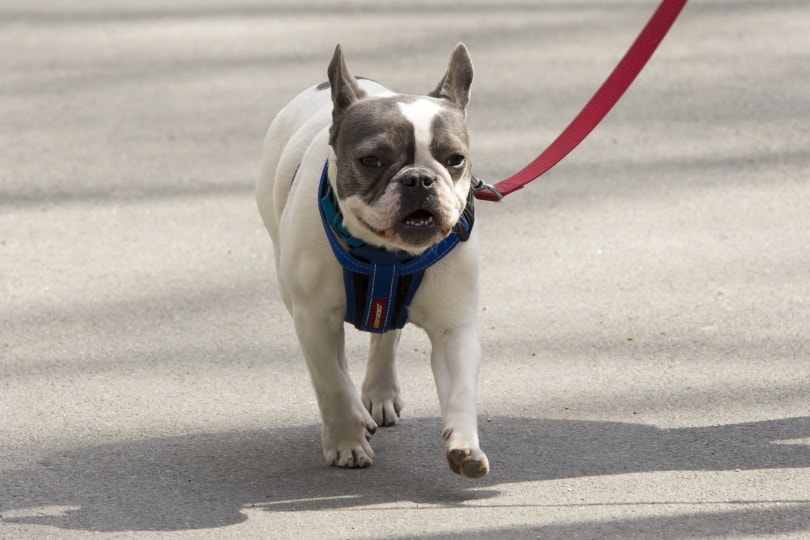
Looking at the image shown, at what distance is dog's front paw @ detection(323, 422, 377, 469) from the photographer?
4.93 metres

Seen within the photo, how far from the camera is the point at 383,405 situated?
211 inches

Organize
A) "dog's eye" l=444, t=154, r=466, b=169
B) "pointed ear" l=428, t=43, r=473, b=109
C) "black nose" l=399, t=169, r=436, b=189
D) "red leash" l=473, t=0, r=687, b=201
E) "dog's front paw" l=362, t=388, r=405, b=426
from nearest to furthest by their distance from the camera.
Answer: "black nose" l=399, t=169, r=436, b=189 → "dog's eye" l=444, t=154, r=466, b=169 → "pointed ear" l=428, t=43, r=473, b=109 → "dog's front paw" l=362, t=388, r=405, b=426 → "red leash" l=473, t=0, r=687, b=201

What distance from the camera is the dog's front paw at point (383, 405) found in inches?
211

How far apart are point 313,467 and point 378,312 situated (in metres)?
0.70

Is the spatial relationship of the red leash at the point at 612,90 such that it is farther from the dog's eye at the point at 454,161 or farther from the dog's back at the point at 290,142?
the dog's eye at the point at 454,161

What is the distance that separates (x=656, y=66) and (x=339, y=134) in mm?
6366

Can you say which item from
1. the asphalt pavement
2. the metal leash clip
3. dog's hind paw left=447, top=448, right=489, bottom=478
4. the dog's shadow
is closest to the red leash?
the metal leash clip

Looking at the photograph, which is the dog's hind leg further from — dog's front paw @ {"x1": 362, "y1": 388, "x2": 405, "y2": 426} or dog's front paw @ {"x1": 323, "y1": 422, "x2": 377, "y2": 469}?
dog's front paw @ {"x1": 323, "y1": 422, "x2": 377, "y2": 469}

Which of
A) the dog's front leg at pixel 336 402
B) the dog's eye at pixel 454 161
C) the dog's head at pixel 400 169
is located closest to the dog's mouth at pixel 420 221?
the dog's head at pixel 400 169

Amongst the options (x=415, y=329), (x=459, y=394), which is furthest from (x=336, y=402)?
(x=415, y=329)

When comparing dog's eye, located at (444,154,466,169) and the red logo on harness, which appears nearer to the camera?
dog's eye, located at (444,154,466,169)

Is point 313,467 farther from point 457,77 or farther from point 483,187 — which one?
point 457,77

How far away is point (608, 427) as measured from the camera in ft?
17.3

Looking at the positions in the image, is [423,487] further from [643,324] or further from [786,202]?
[786,202]
